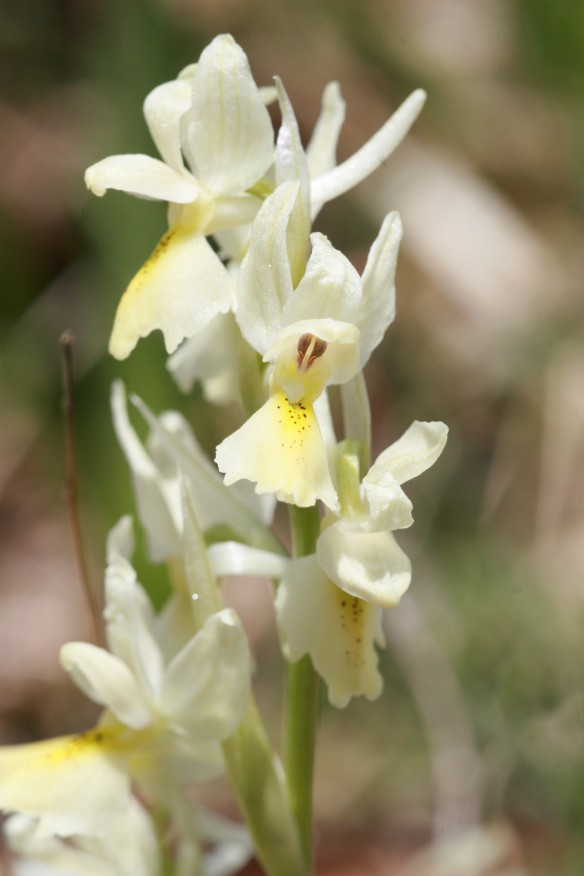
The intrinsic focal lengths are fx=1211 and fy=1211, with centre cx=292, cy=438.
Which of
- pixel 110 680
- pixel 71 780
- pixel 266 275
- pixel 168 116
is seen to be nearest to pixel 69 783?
pixel 71 780

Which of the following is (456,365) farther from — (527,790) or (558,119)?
(527,790)

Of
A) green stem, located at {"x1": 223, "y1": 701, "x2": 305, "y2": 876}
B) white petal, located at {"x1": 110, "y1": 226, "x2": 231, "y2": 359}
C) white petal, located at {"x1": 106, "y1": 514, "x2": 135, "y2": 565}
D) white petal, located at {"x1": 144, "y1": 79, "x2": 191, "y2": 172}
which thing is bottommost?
green stem, located at {"x1": 223, "y1": 701, "x2": 305, "y2": 876}

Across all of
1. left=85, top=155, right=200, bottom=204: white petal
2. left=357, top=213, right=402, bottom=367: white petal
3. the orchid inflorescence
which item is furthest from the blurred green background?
left=85, top=155, right=200, bottom=204: white petal

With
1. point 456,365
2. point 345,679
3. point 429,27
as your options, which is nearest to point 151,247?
point 456,365

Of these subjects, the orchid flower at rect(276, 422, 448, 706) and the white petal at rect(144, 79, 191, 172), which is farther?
the white petal at rect(144, 79, 191, 172)

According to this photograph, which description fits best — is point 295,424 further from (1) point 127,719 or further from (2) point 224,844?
(2) point 224,844

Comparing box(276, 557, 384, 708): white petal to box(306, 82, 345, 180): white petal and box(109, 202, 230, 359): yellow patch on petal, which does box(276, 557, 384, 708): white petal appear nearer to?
box(109, 202, 230, 359): yellow patch on petal
